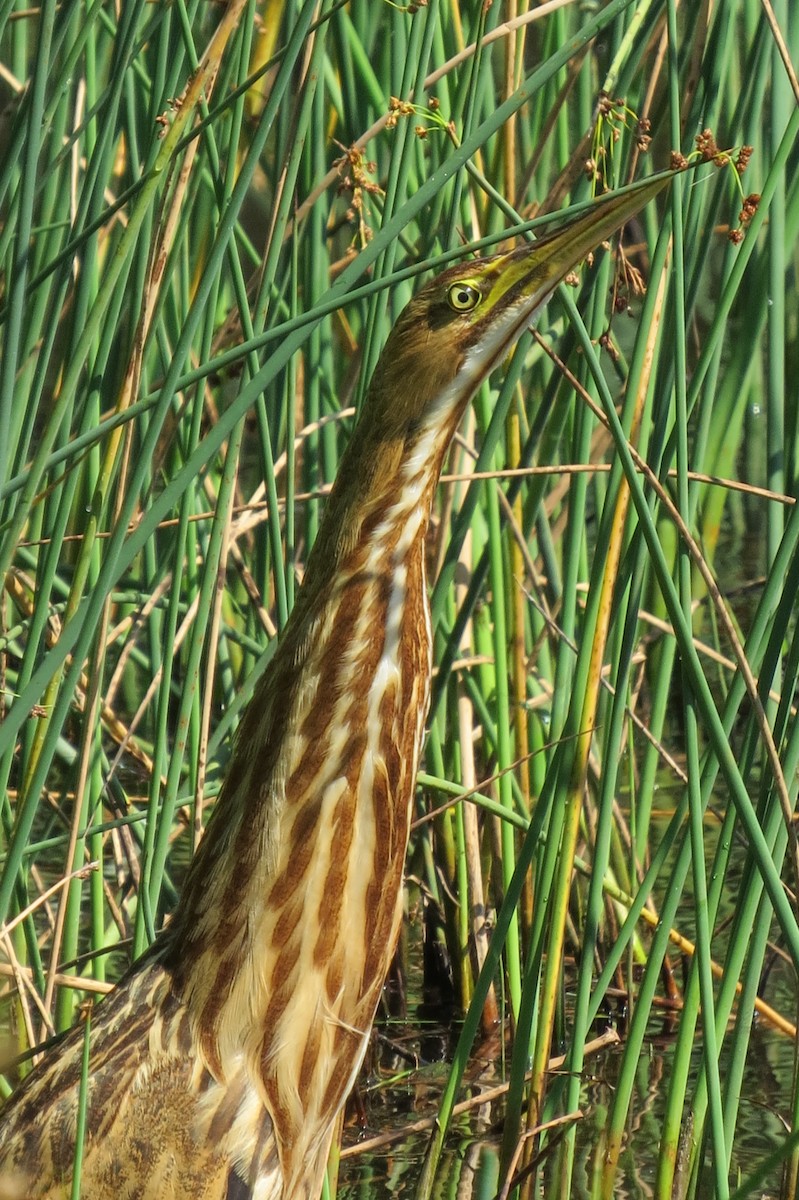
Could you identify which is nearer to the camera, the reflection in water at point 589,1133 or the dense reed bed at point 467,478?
the dense reed bed at point 467,478

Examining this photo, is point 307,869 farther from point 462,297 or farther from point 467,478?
point 467,478

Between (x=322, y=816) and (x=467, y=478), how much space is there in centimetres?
75

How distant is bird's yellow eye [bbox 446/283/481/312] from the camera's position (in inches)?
64.0

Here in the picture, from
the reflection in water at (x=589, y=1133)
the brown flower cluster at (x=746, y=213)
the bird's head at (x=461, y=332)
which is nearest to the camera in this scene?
the bird's head at (x=461, y=332)

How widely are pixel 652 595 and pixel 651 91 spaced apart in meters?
1.07

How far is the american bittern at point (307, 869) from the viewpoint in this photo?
1629mm

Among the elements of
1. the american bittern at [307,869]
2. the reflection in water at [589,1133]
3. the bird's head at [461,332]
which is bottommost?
the reflection in water at [589,1133]

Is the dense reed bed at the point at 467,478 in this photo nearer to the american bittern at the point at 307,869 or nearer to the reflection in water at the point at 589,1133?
the reflection in water at the point at 589,1133

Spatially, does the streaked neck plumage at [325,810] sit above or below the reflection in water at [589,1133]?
above

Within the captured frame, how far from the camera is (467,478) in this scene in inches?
92.0

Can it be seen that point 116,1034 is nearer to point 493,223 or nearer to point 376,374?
point 376,374

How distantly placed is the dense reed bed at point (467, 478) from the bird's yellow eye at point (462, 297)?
0.38ft

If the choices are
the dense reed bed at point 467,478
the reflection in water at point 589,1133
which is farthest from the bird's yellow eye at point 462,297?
the reflection in water at point 589,1133

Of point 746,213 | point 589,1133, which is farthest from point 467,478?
point 589,1133
